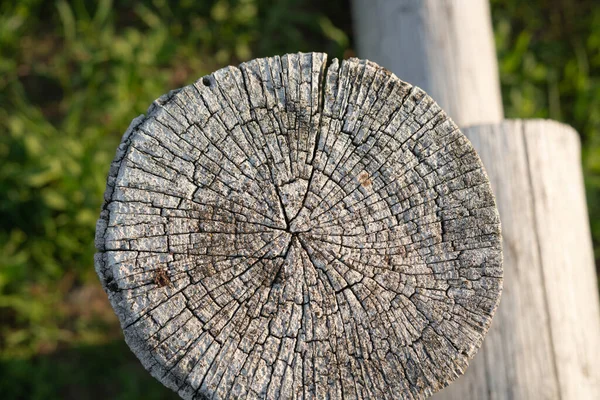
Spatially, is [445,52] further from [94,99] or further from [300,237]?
[94,99]

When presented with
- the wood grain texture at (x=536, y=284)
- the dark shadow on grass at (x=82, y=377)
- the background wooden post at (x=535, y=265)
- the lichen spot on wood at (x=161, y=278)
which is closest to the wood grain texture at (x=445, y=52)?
the background wooden post at (x=535, y=265)

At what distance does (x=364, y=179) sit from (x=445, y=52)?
121cm

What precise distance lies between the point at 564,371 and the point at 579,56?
2.45 metres

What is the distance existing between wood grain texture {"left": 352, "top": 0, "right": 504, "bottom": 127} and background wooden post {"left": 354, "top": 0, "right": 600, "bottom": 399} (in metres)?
0.01

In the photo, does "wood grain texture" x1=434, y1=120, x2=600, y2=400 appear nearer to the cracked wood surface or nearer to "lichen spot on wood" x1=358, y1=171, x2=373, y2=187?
the cracked wood surface

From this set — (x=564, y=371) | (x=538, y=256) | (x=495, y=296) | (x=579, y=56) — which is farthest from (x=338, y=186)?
(x=579, y=56)

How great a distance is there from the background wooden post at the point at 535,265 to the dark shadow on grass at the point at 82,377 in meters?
1.83

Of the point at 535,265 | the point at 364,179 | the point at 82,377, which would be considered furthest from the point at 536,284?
the point at 82,377

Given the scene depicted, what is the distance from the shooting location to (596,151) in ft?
10.0

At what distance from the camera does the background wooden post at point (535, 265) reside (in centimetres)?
178

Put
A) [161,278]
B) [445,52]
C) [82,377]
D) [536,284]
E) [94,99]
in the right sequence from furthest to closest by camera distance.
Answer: [94,99]
[82,377]
[445,52]
[536,284]
[161,278]

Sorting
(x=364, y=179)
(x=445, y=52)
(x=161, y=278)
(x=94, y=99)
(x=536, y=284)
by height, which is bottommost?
(x=536, y=284)

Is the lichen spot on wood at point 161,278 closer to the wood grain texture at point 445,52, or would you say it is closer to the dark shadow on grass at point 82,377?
the wood grain texture at point 445,52

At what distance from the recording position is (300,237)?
4.01 feet
